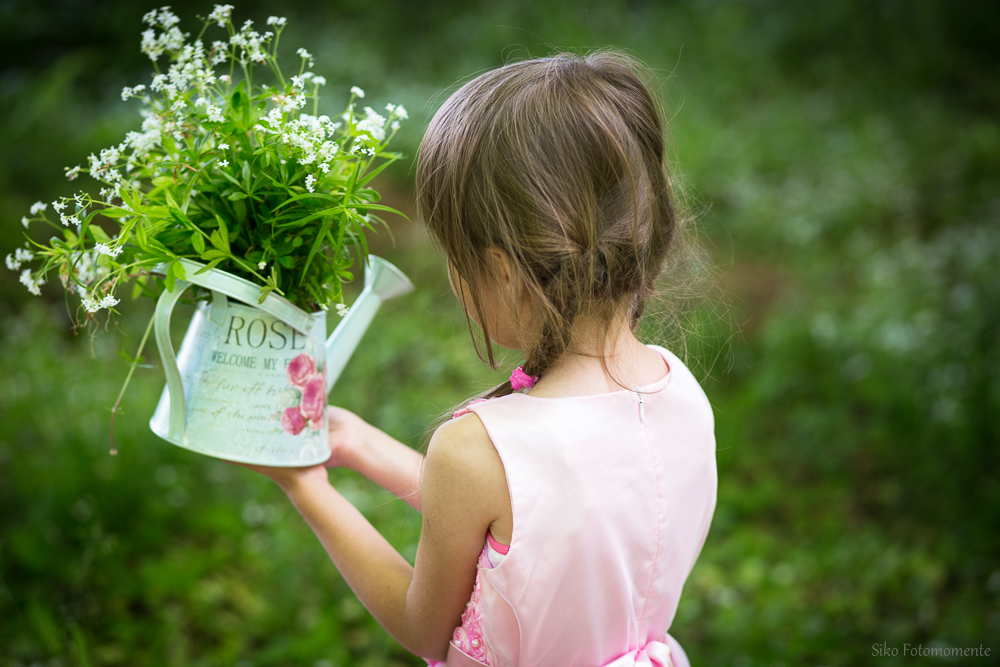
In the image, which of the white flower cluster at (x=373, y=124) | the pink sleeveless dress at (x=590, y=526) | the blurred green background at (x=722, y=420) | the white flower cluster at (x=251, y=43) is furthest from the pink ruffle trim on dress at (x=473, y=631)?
the white flower cluster at (x=251, y=43)

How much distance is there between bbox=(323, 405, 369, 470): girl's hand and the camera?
1.26m

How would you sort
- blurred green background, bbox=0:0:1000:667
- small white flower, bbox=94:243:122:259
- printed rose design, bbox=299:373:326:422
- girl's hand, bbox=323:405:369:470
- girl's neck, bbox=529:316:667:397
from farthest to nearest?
blurred green background, bbox=0:0:1000:667 → girl's hand, bbox=323:405:369:470 → printed rose design, bbox=299:373:326:422 → girl's neck, bbox=529:316:667:397 → small white flower, bbox=94:243:122:259

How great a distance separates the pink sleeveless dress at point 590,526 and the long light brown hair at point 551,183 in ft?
0.41

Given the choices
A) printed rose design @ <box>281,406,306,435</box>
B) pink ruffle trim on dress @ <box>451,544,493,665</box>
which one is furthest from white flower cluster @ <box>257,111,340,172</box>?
pink ruffle trim on dress @ <box>451,544,493,665</box>

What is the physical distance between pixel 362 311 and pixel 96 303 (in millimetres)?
443

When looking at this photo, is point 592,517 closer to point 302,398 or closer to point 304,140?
point 302,398

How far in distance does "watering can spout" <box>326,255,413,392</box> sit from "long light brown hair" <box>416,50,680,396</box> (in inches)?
10.3

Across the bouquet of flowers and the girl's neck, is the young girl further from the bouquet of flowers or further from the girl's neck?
the bouquet of flowers

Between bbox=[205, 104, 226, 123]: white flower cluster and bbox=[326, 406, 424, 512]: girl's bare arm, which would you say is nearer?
bbox=[205, 104, 226, 123]: white flower cluster

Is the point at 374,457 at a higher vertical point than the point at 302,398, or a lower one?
lower

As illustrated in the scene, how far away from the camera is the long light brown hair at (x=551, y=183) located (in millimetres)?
942

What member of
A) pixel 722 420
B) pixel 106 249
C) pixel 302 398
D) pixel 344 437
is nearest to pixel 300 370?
pixel 302 398

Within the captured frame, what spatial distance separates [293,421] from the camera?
1113mm

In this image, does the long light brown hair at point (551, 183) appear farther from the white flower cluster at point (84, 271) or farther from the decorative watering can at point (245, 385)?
the white flower cluster at point (84, 271)
